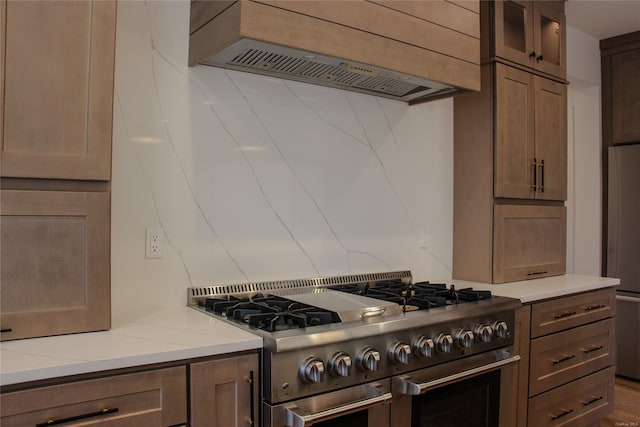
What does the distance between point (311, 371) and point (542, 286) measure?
65.0 inches

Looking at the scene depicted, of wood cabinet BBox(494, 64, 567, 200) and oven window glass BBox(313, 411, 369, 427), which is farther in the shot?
wood cabinet BBox(494, 64, 567, 200)

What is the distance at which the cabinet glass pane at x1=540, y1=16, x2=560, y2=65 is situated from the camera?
117 inches

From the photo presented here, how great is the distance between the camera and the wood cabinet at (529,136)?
2705mm

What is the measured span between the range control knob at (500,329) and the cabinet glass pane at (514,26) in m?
1.54

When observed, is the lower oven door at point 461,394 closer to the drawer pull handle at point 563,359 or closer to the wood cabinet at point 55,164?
the drawer pull handle at point 563,359

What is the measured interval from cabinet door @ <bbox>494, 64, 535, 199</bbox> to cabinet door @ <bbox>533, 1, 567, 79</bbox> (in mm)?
177

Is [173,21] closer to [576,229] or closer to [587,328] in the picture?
[587,328]

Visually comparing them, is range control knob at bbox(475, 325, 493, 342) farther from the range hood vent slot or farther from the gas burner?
the range hood vent slot

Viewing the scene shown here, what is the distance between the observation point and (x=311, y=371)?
1.50 m

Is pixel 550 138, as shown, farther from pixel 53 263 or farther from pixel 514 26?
pixel 53 263

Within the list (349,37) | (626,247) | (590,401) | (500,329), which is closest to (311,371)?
(500,329)

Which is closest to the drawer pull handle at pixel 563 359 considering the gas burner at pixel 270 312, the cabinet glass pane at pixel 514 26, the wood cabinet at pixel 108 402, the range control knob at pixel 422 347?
the range control knob at pixel 422 347

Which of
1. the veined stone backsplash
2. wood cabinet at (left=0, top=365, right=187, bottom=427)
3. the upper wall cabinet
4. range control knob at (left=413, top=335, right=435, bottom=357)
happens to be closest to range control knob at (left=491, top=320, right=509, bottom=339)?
range control knob at (left=413, top=335, right=435, bottom=357)

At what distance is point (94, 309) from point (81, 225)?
0.25 metres
